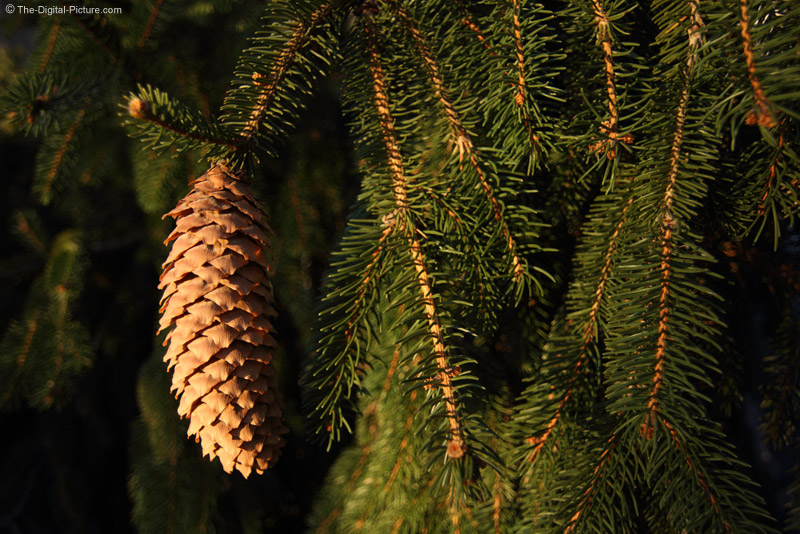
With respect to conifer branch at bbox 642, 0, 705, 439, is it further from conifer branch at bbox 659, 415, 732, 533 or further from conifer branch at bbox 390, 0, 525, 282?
conifer branch at bbox 390, 0, 525, 282

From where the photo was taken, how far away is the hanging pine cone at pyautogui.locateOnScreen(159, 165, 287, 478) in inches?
19.5

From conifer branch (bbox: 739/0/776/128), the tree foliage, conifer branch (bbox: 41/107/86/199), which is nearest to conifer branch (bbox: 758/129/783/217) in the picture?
the tree foliage

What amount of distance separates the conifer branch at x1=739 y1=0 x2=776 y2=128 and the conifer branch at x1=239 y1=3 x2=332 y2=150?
1.32 ft

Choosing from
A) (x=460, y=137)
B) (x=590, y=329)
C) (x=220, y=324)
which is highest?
(x=460, y=137)

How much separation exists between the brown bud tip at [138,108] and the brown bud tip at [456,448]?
1.25ft

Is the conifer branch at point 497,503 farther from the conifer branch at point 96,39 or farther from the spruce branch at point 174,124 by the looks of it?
the conifer branch at point 96,39

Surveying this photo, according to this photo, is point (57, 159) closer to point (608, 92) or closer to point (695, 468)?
point (608, 92)

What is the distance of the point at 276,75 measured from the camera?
0.55 metres

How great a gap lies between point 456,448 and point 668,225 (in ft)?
0.93

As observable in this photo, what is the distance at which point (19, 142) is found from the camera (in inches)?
61.7

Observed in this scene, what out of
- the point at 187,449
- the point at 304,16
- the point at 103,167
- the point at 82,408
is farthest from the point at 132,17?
the point at 82,408

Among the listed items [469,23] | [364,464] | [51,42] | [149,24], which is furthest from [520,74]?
[51,42]

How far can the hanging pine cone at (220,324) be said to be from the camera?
1.63ft

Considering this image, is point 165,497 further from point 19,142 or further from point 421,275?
point 19,142
